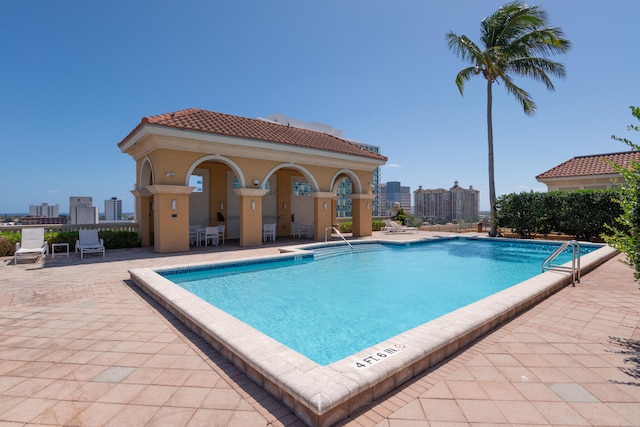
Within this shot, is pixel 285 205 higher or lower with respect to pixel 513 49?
lower

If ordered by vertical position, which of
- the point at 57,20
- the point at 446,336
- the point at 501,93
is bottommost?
the point at 446,336

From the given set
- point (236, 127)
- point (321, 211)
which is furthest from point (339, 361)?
point (321, 211)

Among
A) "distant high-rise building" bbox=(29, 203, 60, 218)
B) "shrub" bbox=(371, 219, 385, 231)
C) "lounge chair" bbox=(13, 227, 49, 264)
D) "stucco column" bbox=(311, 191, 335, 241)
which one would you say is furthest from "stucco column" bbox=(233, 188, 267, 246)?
"distant high-rise building" bbox=(29, 203, 60, 218)

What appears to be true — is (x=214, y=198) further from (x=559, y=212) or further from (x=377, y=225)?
(x=559, y=212)

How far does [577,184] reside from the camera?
66.4 feet

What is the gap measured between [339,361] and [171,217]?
36.4 feet

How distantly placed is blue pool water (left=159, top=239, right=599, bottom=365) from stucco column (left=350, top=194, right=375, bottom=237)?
4.97m

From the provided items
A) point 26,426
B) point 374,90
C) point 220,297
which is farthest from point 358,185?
point 26,426

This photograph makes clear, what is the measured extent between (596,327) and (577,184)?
2020 cm

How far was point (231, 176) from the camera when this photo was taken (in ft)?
58.1

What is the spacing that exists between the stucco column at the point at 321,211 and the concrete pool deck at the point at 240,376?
11.6m

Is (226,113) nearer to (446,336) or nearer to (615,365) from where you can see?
(446,336)

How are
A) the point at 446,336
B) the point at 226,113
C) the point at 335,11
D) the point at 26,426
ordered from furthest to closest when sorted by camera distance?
the point at 226,113
the point at 335,11
the point at 446,336
the point at 26,426

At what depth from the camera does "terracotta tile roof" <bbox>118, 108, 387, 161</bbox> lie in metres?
12.4
